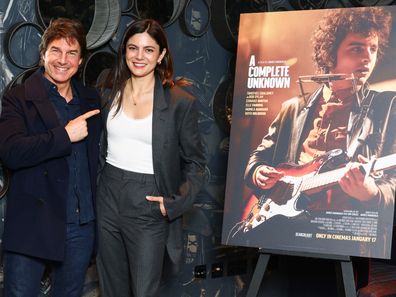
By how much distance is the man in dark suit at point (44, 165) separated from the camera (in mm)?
2303

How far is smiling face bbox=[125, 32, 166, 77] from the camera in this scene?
251cm

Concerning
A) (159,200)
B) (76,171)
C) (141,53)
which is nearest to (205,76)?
(141,53)

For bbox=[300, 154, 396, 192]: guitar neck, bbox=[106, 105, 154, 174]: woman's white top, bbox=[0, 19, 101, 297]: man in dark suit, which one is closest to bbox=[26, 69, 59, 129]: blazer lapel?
bbox=[0, 19, 101, 297]: man in dark suit

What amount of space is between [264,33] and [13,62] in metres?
1.11

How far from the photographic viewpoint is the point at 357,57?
2723 millimetres

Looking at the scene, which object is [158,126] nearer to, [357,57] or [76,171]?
[76,171]

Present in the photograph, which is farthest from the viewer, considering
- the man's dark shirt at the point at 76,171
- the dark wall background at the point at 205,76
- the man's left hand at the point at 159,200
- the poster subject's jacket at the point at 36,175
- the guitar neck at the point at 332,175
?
the dark wall background at the point at 205,76

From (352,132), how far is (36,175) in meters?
1.28

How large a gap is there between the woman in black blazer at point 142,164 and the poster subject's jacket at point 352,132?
41cm

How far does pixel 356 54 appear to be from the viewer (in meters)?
2.72

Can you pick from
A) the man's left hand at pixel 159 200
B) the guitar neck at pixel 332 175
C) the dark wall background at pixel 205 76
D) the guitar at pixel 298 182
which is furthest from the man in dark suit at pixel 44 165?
the guitar neck at pixel 332 175

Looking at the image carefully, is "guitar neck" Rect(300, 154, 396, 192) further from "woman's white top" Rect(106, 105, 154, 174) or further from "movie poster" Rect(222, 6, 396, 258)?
"woman's white top" Rect(106, 105, 154, 174)

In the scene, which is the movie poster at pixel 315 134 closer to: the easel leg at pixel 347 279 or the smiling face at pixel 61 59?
the easel leg at pixel 347 279

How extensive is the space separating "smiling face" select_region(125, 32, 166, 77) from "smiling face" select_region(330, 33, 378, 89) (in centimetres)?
79
